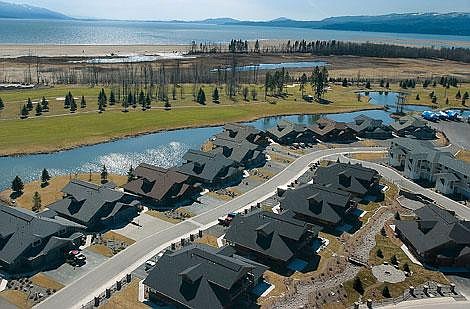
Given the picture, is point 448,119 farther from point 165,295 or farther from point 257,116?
point 165,295

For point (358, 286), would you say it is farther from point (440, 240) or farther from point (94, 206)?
point (94, 206)

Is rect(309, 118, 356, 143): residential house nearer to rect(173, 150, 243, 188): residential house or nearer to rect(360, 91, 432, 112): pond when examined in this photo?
rect(173, 150, 243, 188): residential house

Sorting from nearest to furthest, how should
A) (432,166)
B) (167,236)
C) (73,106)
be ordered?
1. (167,236)
2. (432,166)
3. (73,106)

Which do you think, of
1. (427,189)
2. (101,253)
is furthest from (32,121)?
(427,189)

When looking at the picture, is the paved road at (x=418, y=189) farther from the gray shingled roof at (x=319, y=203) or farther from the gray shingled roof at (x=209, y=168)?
the gray shingled roof at (x=209, y=168)

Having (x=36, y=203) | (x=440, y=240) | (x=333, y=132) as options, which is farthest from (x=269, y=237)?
(x=333, y=132)

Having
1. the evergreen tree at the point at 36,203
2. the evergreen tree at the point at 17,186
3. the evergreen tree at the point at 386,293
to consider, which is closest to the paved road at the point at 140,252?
the evergreen tree at the point at 36,203

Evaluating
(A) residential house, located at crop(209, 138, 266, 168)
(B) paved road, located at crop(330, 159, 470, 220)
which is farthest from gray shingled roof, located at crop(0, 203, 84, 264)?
(B) paved road, located at crop(330, 159, 470, 220)
